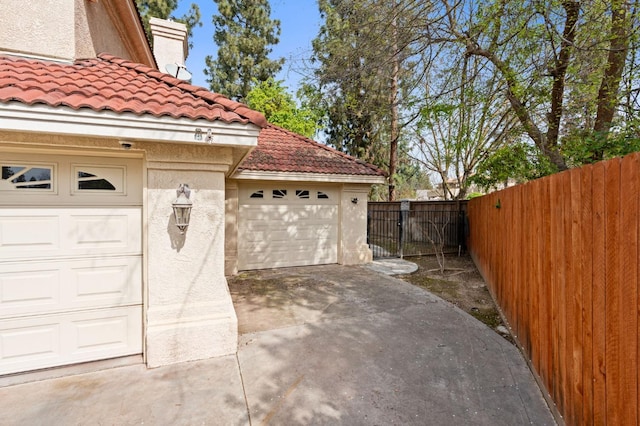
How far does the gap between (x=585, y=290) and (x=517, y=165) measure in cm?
1050

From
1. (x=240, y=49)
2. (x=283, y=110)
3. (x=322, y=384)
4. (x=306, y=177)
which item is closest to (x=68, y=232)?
(x=322, y=384)

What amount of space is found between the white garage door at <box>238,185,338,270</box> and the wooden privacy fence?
20.2 ft

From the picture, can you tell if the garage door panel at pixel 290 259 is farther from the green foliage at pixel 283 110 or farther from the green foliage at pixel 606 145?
the green foliage at pixel 283 110

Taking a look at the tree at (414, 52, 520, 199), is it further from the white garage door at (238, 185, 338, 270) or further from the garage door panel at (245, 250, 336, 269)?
the garage door panel at (245, 250, 336, 269)

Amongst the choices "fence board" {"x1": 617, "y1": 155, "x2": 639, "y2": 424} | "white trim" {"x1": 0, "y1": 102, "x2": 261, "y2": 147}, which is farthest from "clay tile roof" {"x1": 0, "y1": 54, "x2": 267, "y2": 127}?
"fence board" {"x1": 617, "y1": 155, "x2": 639, "y2": 424}

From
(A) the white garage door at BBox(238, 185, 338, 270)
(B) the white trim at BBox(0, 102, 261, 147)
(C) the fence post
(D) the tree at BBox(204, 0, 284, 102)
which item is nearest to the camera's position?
(B) the white trim at BBox(0, 102, 261, 147)

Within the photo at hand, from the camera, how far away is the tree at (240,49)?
24.2 m

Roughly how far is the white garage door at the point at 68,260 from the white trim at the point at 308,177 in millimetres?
4226

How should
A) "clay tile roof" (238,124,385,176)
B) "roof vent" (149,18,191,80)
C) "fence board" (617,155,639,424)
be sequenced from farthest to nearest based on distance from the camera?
"roof vent" (149,18,191,80) < "clay tile roof" (238,124,385,176) < "fence board" (617,155,639,424)

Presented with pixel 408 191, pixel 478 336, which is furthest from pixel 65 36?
pixel 408 191

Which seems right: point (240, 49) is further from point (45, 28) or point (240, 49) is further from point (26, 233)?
point (26, 233)

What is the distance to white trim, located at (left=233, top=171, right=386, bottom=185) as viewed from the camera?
831 cm

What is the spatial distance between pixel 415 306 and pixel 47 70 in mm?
6862

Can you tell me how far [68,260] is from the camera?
3.85m
